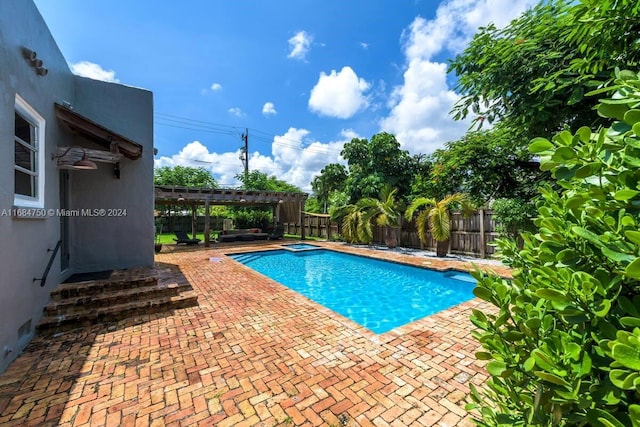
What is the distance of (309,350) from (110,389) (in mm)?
2361

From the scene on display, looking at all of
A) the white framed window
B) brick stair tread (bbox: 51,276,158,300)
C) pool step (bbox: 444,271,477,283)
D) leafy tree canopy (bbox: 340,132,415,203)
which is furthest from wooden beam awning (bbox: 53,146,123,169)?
leafy tree canopy (bbox: 340,132,415,203)

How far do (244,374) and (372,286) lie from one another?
583cm

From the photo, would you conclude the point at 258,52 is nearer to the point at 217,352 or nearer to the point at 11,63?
the point at 11,63

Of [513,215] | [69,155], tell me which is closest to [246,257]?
[69,155]

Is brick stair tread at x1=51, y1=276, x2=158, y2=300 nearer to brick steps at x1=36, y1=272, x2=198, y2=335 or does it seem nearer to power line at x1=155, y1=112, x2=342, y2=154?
brick steps at x1=36, y1=272, x2=198, y2=335

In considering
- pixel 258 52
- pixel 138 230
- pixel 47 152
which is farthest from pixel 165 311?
pixel 258 52

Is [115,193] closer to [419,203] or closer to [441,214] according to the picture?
[419,203]

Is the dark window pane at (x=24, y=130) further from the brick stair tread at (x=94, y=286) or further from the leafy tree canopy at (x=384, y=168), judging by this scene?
the leafy tree canopy at (x=384, y=168)

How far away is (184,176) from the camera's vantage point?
95.8ft

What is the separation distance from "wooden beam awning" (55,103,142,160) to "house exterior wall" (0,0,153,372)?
0.62ft

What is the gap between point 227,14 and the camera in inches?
356

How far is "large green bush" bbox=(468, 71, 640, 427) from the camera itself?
816 millimetres

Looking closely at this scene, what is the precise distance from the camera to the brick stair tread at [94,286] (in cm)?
480

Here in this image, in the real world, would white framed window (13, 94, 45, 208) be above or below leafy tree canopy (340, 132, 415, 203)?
below
